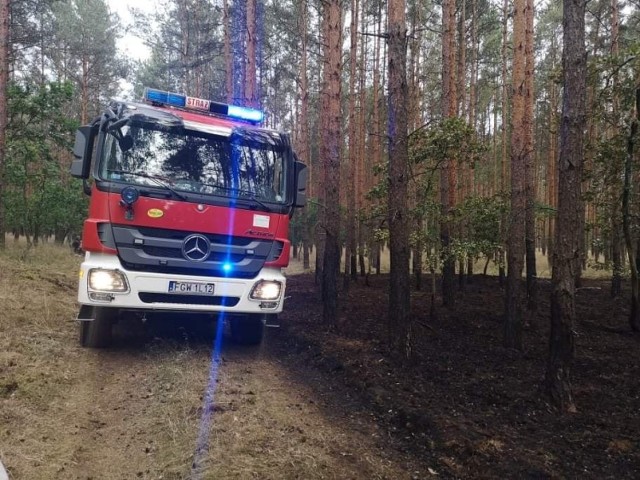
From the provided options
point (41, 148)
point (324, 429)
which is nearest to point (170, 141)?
point (324, 429)

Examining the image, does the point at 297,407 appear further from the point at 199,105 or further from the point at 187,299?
the point at 199,105

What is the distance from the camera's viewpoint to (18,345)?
599 cm

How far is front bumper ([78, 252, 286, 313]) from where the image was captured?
218 inches

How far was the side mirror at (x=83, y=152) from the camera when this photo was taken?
5844 mm

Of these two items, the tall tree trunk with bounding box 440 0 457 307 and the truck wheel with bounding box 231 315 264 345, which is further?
the tall tree trunk with bounding box 440 0 457 307

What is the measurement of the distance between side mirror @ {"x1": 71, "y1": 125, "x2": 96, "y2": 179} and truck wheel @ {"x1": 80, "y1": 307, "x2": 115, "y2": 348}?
1.78 m

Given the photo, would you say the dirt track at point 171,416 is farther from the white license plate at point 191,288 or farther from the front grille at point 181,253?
the front grille at point 181,253

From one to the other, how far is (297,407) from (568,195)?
3.60 m

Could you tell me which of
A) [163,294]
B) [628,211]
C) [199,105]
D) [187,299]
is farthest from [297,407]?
[628,211]

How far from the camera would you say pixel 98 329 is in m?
6.26

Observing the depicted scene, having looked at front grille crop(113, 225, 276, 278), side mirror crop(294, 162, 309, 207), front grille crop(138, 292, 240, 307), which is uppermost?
side mirror crop(294, 162, 309, 207)

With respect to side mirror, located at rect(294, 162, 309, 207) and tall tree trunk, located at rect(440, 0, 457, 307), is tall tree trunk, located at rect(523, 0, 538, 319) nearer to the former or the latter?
tall tree trunk, located at rect(440, 0, 457, 307)

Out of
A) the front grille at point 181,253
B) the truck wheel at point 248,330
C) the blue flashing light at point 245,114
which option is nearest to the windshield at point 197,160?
the front grille at point 181,253

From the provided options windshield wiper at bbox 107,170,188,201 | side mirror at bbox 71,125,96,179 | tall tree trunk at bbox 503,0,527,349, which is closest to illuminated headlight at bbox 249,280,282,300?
windshield wiper at bbox 107,170,188,201
